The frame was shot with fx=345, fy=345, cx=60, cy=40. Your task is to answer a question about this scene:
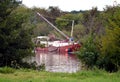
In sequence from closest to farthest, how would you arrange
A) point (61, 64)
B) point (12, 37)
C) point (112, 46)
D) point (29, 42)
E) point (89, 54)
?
point (112, 46), point (89, 54), point (12, 37), point (29, 42), point (61, 64)

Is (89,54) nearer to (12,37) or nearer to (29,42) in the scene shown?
(29,42)

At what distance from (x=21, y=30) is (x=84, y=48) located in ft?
14.1

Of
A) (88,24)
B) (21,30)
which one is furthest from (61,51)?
(21,30)


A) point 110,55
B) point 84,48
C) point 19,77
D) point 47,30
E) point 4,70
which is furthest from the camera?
point 47,30

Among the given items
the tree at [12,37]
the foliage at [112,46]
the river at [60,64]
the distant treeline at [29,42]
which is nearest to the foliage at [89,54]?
the distant treeline at [29,42]

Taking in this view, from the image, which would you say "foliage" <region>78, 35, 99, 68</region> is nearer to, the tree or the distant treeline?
the distant treeline

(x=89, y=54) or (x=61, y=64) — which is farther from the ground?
(x=89, y=54)

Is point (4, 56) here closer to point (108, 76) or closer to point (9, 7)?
point (9, 7)

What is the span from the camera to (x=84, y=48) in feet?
63.2

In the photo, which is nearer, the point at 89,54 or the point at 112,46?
the point at 112,46

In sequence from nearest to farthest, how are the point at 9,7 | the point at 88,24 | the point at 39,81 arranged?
the point at 39,81
the point at 9,7
the point at 88,24

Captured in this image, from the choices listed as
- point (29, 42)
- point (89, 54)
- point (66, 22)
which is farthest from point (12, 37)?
point (66, 22)

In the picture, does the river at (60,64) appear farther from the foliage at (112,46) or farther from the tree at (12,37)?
the tree at (12,37)

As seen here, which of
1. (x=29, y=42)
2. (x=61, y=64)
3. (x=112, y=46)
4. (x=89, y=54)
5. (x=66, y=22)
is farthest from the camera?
(x=66, y=22)
